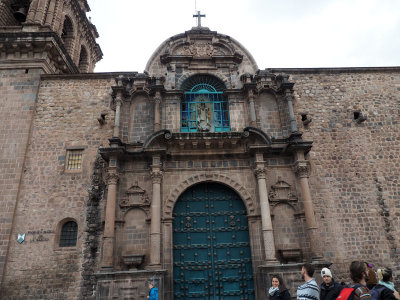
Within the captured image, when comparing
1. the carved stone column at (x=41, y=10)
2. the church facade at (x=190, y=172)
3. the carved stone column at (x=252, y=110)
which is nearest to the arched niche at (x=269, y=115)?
the church facade at (x=190, y=172)

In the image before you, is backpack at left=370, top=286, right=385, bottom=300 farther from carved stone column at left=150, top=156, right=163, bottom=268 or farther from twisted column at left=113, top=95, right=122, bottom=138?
twisted column at left=113, top=95, right=122, bottom=138

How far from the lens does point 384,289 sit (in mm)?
3471

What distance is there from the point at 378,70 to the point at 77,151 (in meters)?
13.0

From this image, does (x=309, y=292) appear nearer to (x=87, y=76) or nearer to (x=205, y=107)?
(x=205, y=107)

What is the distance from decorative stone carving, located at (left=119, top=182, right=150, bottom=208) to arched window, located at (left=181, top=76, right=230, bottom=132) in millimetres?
2794

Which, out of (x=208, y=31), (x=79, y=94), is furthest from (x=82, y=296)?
(x=208, y=31)

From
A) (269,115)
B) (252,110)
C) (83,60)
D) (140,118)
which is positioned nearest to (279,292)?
(252,110)

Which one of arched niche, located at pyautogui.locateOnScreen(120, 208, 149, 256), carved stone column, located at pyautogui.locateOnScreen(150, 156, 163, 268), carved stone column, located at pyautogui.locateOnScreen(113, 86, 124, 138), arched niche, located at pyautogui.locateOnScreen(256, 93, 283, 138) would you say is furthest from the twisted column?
arched niche, located at pyautogui.locateOnScreen(256, 93, 283, 138)

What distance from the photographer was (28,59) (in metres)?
12.4

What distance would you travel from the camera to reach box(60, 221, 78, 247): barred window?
10035mm

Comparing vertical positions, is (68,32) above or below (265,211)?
above

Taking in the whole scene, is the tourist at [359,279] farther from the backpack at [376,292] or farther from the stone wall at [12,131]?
the stone wall at [12,131]

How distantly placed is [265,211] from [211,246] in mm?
2087

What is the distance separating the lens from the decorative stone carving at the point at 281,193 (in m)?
10.1
